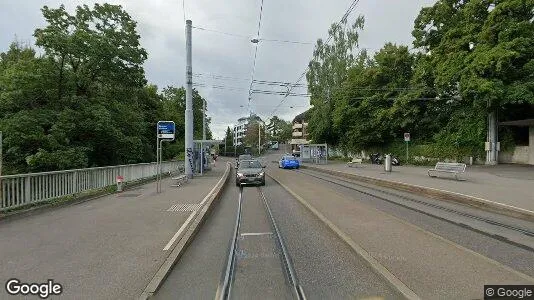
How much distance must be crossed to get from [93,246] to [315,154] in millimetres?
45128

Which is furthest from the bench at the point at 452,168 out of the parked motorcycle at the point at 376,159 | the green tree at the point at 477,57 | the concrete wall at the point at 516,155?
the parked motorcycle at the point at 376,159

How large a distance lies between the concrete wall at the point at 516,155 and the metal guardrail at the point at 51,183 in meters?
30.4

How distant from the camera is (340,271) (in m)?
5.85

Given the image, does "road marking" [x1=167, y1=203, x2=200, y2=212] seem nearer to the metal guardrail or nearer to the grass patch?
the grass patch

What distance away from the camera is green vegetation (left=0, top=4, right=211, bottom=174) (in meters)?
20.6

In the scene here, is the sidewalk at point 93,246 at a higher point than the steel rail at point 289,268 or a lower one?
higher

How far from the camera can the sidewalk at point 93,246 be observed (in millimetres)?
5276

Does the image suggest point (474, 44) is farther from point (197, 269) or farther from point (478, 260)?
point (197, 269)

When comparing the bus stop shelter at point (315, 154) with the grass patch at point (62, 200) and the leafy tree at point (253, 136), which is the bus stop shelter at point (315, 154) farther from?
the leafy tree at point (253, 136)

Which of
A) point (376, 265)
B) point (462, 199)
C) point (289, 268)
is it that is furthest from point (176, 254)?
point (462, 199)

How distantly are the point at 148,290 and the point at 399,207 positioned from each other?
948cm

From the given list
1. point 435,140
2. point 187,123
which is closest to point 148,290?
point 187,123

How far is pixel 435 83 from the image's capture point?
38.0m

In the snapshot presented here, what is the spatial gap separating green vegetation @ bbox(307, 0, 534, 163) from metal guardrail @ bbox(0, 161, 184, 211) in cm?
1593
